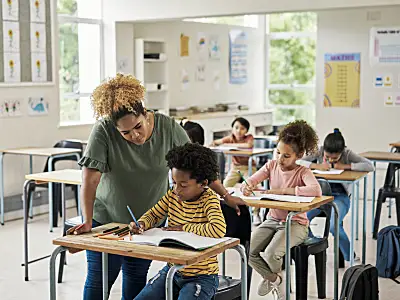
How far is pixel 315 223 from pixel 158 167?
3.66 meters

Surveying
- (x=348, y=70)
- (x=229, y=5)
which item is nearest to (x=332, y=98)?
(x=348, y=70)

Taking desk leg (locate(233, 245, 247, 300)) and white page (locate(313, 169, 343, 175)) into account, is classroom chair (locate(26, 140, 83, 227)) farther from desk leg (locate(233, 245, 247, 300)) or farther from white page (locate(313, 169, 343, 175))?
desk leg (locate(233, 245, 247, 300))

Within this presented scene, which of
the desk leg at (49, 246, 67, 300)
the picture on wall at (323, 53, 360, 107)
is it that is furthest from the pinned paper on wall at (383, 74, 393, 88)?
the desk leg at (49, 246, 67, 300)

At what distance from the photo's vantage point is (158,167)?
3.00 meters

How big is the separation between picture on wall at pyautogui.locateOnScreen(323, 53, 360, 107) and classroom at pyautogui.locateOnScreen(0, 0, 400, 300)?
0.05 ft

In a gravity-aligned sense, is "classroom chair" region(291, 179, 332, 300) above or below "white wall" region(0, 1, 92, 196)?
below

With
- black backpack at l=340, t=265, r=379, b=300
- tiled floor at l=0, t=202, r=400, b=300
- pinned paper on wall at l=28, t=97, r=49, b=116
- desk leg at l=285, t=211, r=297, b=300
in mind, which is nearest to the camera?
black backpack at l=340, t=265, r=379, b=300

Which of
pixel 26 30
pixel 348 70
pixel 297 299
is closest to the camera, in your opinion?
pixel 297 299

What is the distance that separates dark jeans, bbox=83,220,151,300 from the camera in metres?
3.01

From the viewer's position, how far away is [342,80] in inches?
358

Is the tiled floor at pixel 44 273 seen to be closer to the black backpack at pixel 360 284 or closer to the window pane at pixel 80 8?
the black backpack at pixel 360 284

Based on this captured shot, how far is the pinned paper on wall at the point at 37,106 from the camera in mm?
6996

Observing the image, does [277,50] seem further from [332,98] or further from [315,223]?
[315,223]

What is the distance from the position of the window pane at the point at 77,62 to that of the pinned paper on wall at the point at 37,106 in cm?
52
